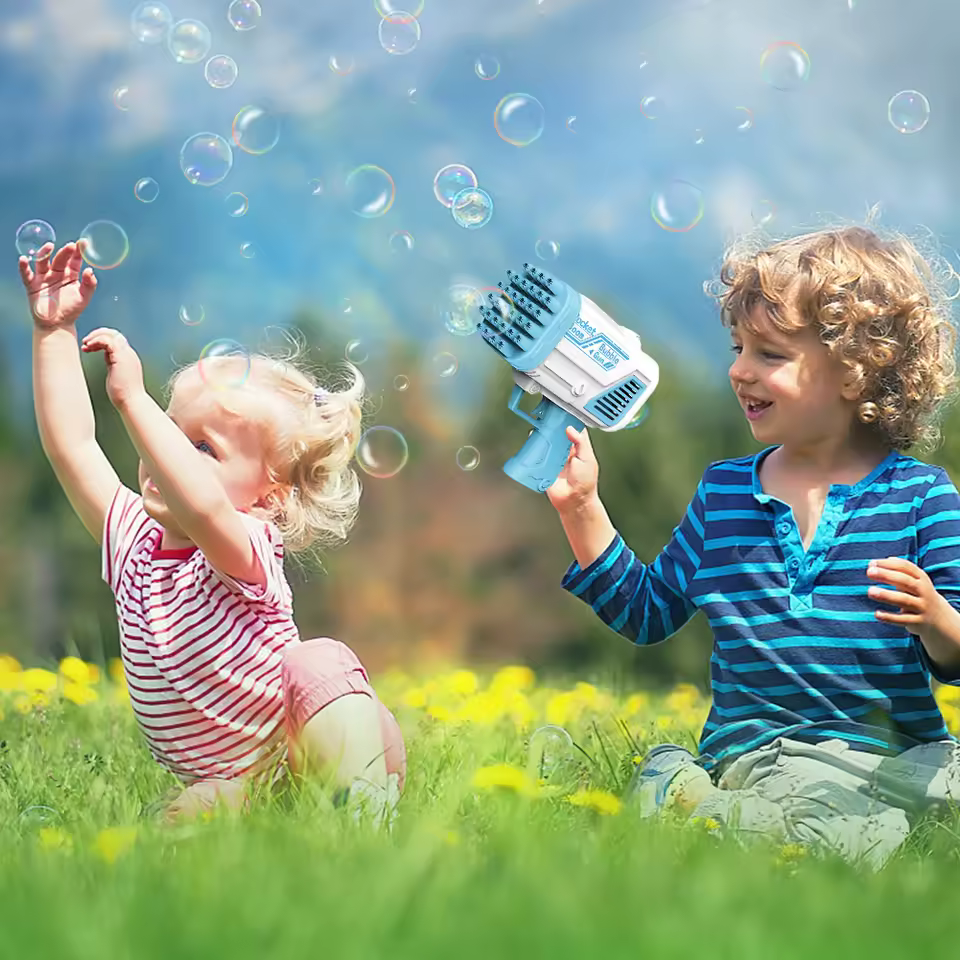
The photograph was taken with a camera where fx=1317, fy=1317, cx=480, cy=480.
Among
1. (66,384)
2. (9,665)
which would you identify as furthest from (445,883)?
(9,665)

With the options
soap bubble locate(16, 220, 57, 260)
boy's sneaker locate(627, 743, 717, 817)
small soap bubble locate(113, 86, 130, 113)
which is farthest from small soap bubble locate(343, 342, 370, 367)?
boy's sneaker locate(627, 743, 717, 817)

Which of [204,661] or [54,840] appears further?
[204,661]

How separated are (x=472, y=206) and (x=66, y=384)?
1.30 meters

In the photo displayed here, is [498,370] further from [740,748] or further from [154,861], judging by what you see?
[154,861]

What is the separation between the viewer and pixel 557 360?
7.95 feet

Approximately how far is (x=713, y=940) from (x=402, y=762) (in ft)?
3.47

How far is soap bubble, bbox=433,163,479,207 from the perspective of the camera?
11.1 feet

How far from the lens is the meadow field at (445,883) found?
125 cm

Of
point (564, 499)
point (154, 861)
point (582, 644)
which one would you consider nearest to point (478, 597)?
point (582, 644)

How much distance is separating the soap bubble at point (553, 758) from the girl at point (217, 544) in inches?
11.5

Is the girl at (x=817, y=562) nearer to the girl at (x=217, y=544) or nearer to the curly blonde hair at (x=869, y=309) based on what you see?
the curly blonde hair at (x=869, y=309)

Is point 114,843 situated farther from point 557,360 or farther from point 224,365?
point 557,360

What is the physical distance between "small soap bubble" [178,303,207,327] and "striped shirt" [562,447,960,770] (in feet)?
3.66

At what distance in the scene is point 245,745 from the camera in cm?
228
